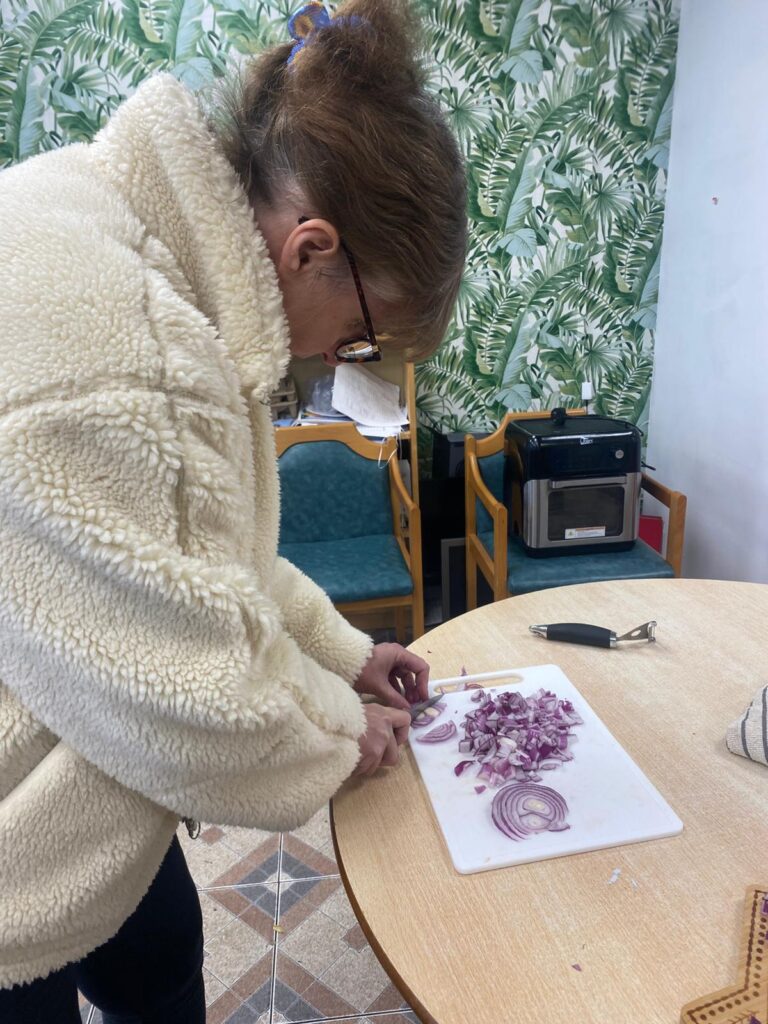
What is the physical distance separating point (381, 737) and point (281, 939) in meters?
0.96

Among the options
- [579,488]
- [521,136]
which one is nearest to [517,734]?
→ [579,488]

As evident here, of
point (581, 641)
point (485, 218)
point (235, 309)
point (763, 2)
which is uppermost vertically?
point (763, 2)

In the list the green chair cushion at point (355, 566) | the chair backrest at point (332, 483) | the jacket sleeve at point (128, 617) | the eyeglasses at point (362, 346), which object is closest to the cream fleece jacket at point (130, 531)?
the jacket sleeve at point (128, 617)

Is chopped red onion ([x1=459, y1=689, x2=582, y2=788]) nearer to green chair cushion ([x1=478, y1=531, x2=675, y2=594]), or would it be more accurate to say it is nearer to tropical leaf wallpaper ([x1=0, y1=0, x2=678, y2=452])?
green chair cushion ([x1=478, y1=531, x2=675, y2=594])

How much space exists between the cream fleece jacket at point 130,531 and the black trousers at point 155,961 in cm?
26

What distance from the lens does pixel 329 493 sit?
93.0 inches

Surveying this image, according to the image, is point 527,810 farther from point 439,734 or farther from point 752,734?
point 752,734

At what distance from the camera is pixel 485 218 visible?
258 centimetres

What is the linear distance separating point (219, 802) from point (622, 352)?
2.67 m

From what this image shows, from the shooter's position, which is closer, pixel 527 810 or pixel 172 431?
pixel 172 431

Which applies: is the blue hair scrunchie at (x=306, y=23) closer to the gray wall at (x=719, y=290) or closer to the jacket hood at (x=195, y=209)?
the jacket hood at (x=195, y=209)

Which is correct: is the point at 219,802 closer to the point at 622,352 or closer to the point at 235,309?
the point at 235,309

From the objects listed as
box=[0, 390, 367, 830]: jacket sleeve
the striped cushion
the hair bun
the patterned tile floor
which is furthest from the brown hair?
the patterned tile floor

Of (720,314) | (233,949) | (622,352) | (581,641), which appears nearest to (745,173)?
(720,314)
